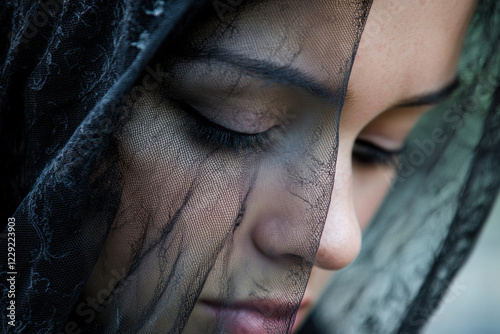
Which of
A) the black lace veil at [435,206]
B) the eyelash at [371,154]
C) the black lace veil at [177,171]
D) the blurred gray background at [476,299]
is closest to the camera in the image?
the black lace veil at [177,171]

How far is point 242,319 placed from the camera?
A: 2.52 feet

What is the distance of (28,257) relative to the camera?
688mm

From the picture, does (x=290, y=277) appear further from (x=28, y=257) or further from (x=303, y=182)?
(x=28, y=257)

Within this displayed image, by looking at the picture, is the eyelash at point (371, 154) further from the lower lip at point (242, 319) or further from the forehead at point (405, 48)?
the lower lip at point (242, 319)

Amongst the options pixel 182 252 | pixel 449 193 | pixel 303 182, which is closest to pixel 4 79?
pixel 182 252

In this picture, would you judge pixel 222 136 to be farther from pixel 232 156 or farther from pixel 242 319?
pixel 242 319

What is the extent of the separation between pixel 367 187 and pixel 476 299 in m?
2.42

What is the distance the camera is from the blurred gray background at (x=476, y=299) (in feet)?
9.36

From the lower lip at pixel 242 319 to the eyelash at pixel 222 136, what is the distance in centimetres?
26

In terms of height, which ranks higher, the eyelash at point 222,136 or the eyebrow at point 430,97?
the eyebrow at point 430,97

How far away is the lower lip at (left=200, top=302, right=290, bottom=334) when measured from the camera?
726 mm

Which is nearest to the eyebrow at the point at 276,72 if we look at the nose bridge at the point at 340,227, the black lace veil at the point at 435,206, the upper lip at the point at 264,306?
the nose bridge at the point at 340,227

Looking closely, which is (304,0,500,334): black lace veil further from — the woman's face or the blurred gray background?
the blurred gray background

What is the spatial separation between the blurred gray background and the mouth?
225 cm
